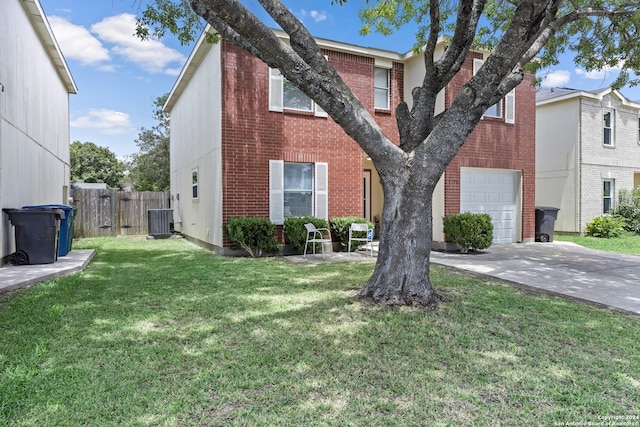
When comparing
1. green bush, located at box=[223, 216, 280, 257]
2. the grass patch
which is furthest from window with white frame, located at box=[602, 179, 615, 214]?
green bush, located at box=[223, 216, 280, 257]

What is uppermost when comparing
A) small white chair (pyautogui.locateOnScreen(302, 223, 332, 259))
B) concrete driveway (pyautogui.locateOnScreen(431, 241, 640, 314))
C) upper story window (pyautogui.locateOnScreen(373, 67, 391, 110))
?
upper story window (pyautogui.locateOnScreen(373, 67, 391, 110))

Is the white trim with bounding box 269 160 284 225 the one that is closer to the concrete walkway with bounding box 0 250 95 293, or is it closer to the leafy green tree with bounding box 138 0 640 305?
the concrete walkway with bounding box 0 250 95 293

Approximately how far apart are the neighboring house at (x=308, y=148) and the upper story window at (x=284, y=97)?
0.09 feet

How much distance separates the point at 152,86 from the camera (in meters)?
24.8

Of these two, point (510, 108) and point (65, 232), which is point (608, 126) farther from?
point (65, 232)

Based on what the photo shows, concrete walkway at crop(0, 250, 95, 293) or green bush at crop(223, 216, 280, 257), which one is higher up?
green bush at crop(223, 216, 280, 257)

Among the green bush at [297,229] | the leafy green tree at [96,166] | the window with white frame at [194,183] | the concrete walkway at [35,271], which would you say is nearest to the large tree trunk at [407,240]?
the green bush at [297,229]

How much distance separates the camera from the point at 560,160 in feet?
51.3

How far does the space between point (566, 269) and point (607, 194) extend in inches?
430

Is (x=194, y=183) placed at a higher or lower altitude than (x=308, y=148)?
lower

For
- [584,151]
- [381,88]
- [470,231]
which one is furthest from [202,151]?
[584,151]

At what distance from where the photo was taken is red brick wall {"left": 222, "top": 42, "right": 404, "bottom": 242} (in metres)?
9.50

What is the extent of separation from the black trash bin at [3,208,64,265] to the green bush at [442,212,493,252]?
29.3ft

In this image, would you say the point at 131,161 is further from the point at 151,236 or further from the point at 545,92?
the point at 545,92
